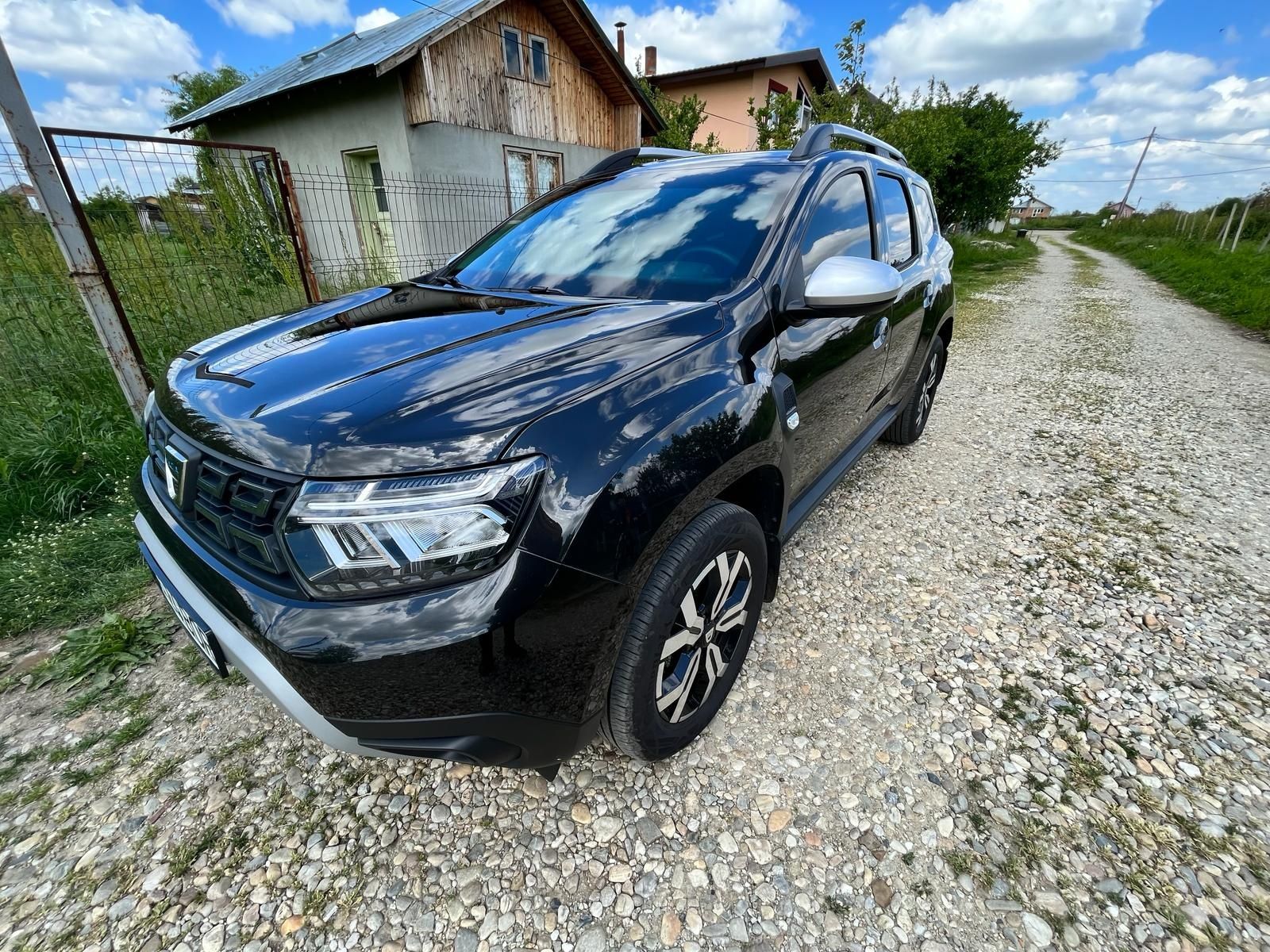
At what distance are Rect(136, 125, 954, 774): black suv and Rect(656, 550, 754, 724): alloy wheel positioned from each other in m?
0.01

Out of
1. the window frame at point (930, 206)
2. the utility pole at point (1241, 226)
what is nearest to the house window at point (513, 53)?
the window frame at point (930, 206)

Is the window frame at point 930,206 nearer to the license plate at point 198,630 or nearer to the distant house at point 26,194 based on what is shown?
the license plate at point 198,630

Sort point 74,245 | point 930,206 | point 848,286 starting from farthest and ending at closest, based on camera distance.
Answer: point 930,206 < point 74,245 < point 848,286

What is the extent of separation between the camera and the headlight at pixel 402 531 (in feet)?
3.68

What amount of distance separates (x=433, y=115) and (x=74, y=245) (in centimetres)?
761

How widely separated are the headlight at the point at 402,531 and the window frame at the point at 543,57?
12.4m

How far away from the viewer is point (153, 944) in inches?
53.4

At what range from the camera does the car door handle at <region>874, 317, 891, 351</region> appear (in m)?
2.64

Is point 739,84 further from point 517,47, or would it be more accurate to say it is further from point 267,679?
point 267,679

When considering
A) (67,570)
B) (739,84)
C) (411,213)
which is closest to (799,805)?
(67,570)

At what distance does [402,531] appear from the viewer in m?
1.12

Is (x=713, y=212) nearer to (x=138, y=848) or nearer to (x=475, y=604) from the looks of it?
(x=475, y=604)

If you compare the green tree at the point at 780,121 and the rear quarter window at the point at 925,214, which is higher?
the green tree at the point at 780,121

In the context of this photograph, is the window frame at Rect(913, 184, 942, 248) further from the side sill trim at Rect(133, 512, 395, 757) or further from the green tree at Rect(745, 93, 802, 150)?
the green tree at Rect(745, 93, 802, 150)
